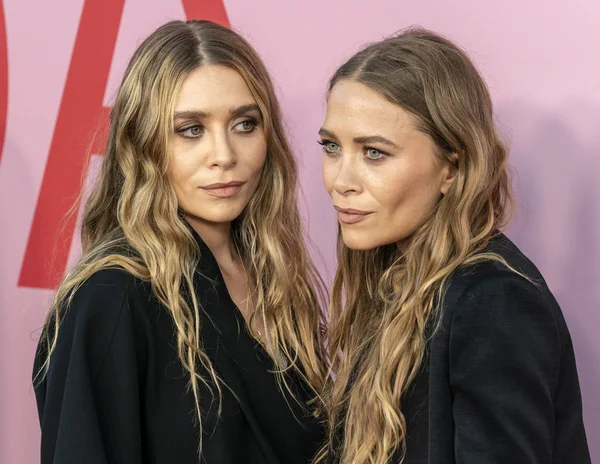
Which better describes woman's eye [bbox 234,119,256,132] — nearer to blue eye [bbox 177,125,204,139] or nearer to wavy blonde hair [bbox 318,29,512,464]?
blue eye [bbox 177,125,204,139]

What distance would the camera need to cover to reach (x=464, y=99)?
1.69 meters

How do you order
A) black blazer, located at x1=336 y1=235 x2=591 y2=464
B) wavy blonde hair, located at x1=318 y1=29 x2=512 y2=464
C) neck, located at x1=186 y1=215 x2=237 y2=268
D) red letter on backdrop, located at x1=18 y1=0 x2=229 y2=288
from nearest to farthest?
1. black blazer, located at x1=336 y1=235 x2=591 y2=464
2. wavy blonde hair, located at x1=318 y1=29 x2=512 y2=464
3. neck, located at x1=186 y1=215 x2=237 y2=268
4. red letter on backdrop, located at x1=18 y1=0 x2=229 y2=288

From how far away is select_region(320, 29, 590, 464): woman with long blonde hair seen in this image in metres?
1.48

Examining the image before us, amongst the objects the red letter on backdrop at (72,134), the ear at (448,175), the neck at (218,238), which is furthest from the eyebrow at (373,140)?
the red letter on backdrop at (72,134)

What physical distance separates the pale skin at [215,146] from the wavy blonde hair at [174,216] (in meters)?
0.02

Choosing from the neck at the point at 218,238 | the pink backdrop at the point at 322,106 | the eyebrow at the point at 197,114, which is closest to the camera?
the eyebrow at the point at 197,114

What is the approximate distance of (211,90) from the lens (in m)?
1.92

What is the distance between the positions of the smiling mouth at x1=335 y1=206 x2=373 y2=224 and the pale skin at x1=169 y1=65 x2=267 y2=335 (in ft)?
0.91

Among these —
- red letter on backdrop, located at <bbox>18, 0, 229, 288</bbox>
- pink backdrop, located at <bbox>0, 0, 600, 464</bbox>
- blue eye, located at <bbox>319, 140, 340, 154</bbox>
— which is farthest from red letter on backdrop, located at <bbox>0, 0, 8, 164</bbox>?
blue eye, located at <bbox>319, 140, 340, 154</bbox>

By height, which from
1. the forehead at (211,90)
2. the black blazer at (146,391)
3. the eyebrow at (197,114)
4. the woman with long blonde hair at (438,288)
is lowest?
the black blazer at (146,391)

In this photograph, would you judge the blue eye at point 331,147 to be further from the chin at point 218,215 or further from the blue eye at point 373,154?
the chin at point 218,215

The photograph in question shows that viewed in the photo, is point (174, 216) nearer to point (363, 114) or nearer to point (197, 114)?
point (197, 114)

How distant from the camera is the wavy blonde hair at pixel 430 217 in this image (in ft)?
5.41

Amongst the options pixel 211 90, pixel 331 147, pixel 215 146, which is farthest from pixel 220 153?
pixel 331 147
